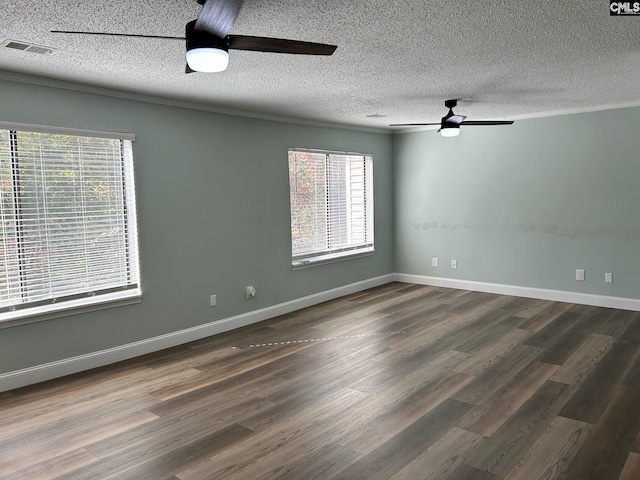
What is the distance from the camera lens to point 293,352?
4262mm

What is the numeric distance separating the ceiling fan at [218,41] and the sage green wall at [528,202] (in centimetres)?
459

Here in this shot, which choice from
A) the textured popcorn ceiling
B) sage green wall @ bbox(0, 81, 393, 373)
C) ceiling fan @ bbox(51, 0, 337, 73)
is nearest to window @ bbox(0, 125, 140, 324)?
sage green wall @ bbox(0, 81, 393, 373)

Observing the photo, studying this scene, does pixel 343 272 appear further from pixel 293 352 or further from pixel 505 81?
Result: pixel 505 81

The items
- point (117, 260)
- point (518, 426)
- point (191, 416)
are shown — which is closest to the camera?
point (518, 426)

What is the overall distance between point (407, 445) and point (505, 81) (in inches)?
117

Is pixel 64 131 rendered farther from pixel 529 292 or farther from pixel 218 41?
pixel 529 292

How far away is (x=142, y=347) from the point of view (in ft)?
13.9

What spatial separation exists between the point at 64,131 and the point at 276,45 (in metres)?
2.40

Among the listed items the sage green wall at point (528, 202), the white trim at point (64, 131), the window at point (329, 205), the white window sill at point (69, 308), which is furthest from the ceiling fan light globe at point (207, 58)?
the sage green wall at point (528, 202)

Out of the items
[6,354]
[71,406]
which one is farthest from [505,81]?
[6,354]

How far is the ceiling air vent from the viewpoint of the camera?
270 centimetres

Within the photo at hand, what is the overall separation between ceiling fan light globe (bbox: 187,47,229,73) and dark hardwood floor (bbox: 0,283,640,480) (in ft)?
Answer: 6.56

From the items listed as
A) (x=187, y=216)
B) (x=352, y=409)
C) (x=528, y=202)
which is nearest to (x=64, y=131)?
(x=187, y=216)

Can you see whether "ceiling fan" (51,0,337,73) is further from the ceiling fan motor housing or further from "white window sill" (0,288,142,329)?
"white window sill" (0,288,142,329)
